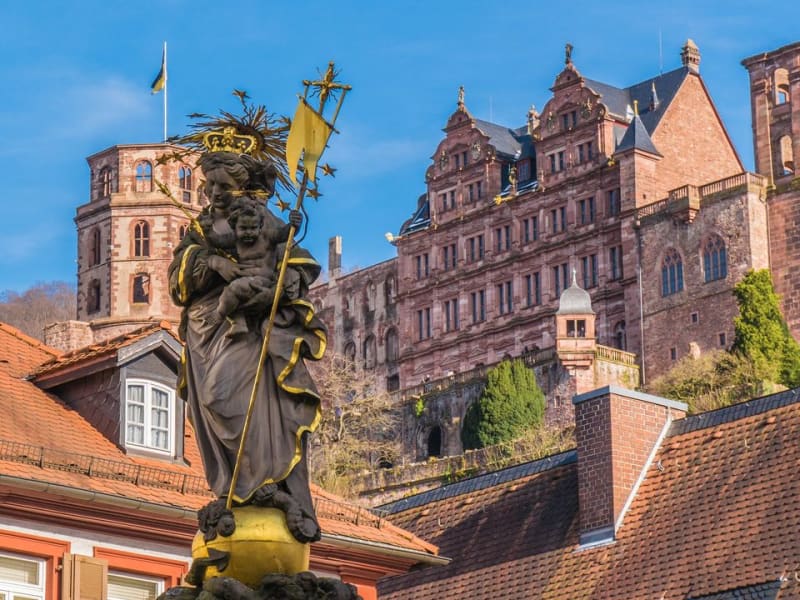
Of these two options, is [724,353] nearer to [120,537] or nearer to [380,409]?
[380,409]

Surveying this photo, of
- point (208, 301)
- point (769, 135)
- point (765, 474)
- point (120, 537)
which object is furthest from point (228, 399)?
point (769, 135)

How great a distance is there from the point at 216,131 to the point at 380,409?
110026mm

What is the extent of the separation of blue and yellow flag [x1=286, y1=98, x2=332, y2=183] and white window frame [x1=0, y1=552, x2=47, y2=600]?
14.5m

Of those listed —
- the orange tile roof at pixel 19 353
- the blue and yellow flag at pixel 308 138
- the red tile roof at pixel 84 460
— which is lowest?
the blue and yellow flag at pixel 308 138

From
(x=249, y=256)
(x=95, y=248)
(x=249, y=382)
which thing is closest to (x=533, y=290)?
(x=95, y=248)

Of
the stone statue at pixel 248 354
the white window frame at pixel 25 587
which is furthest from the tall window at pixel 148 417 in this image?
the stone statue at pixel 248 354

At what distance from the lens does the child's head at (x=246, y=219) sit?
12.7m

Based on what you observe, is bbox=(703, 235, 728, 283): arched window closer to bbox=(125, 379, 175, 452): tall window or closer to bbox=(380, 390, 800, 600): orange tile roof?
bbox=(380, 390, 800, 600): orange tile roof

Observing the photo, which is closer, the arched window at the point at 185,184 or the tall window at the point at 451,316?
the tall window at the point at 451,316

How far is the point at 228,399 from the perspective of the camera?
12.4 metres

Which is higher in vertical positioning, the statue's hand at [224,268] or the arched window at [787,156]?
the arched window at [787,156]

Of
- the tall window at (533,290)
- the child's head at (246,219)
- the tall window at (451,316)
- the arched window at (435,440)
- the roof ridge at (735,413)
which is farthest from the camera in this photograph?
the tall window at (451,316)

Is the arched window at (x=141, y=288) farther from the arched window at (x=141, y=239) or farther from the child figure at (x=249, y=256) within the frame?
the child figure at (x=249, y=256)

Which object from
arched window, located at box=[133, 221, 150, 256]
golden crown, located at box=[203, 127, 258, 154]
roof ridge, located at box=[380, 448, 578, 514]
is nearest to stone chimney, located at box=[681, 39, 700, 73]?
arched window, located at box=[133, 221, 150, 256]
